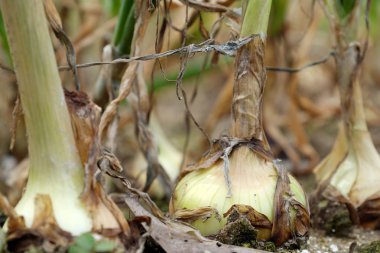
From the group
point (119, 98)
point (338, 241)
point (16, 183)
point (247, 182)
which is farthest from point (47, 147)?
point (16, 183)

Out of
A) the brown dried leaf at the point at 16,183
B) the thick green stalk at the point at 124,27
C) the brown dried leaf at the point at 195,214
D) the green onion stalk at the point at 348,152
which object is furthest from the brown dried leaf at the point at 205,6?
the brown dried leaf at the point at 16,183

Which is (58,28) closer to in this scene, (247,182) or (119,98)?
(119,98)

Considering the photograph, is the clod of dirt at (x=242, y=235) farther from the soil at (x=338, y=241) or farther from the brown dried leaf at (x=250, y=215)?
the soil at (x=338, y=241)

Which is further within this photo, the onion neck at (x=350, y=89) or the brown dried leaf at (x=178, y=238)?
the onion neck at (x=350, y=89)

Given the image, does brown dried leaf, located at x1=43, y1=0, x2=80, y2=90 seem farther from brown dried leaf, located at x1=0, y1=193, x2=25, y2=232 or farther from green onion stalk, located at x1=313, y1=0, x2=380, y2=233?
green onion stalk, located at x1=313, y1=0, x2=380, y2=233

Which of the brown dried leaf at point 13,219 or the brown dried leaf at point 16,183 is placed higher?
the brown dried leaf at point 13,219

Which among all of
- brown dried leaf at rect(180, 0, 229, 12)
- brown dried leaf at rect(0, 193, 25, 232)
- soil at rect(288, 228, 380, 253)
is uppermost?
brown dried leaf at rect(180, 0, 229, 12)

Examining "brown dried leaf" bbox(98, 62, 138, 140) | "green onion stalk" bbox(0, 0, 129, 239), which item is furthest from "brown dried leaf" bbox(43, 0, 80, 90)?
"green onion stalk" bbox(0, 0, 129, 239)
